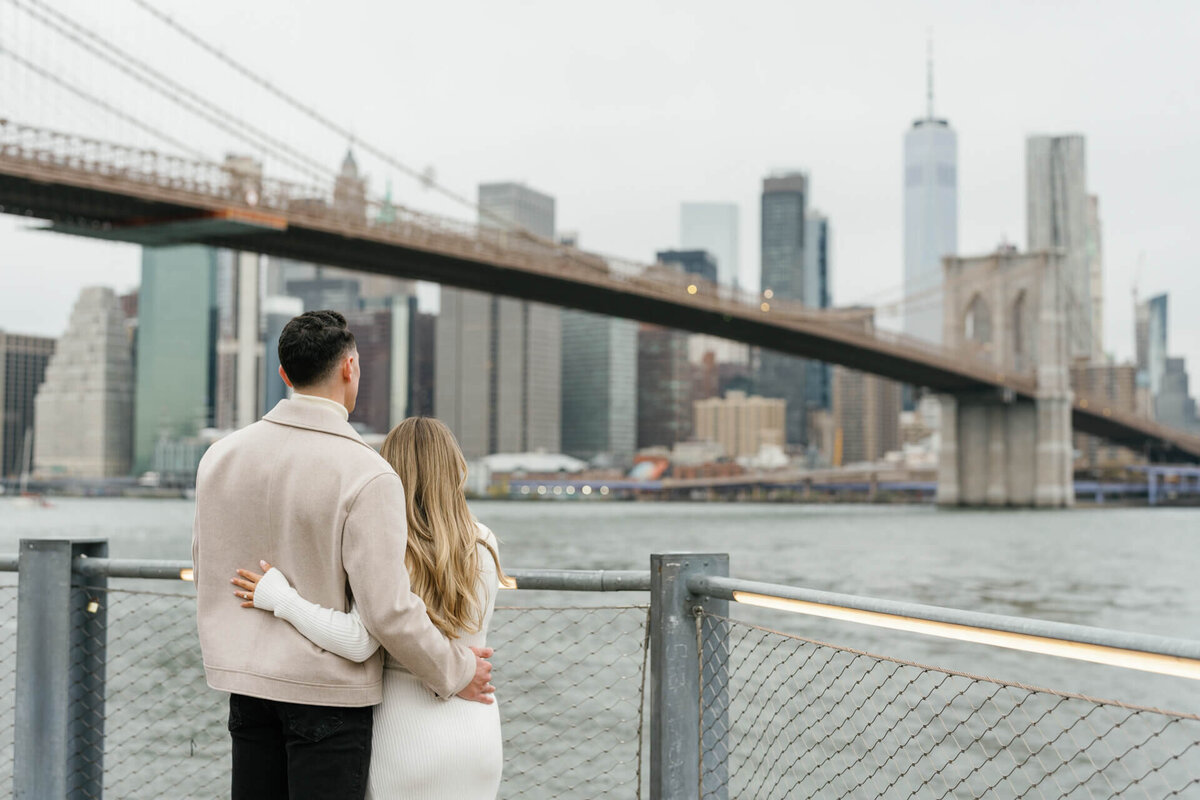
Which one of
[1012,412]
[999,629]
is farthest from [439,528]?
[1012,412]

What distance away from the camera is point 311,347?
216cm

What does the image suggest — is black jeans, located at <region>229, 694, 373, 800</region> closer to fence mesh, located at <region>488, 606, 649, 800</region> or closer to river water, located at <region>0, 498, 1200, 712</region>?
river water, located at <region>0, 498, 1200, 712</region>

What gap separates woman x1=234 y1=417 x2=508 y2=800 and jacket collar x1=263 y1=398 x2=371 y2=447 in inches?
4.9

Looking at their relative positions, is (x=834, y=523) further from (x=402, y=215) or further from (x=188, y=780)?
(x=188, y=780)

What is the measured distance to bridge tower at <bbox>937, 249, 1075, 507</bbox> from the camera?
5769 cm

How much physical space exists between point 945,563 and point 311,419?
23.3 metres

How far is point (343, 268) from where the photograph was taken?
112ft

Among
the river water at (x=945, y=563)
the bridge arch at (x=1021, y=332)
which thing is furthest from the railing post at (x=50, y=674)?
the bridge arch at (x=1021, y=332)

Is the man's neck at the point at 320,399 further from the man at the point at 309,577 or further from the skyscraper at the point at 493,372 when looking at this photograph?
the skyscraper at the point at 493,372

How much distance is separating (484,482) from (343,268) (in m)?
60.1

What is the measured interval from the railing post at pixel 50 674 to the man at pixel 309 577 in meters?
1.05

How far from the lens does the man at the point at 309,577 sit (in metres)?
2.05

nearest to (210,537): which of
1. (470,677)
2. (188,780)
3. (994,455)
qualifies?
(470,677)

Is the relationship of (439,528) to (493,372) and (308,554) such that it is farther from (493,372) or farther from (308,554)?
(493,372)
